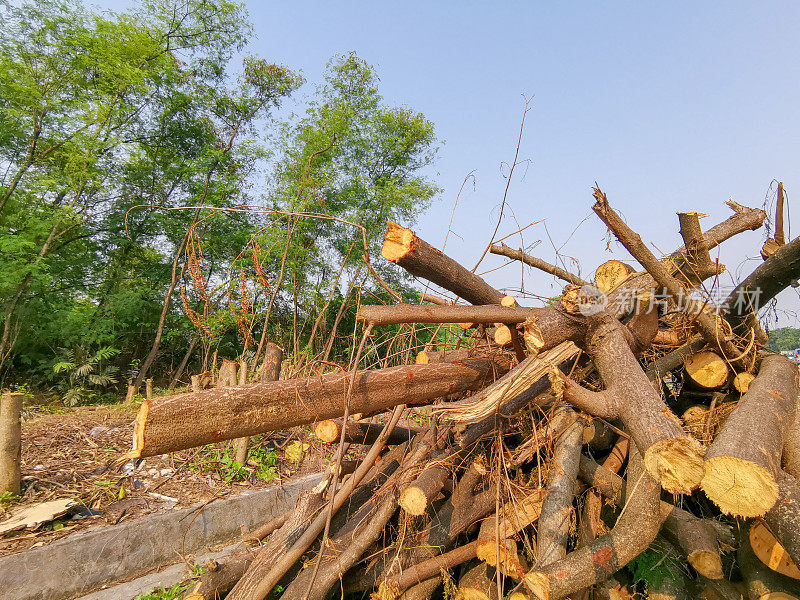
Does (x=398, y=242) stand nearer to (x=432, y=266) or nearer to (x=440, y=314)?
(x=432, y=266)

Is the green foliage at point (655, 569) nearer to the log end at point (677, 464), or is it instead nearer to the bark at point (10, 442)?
the log end at point (677, 464)

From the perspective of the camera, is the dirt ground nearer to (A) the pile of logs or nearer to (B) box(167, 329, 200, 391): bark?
(A) the pile of logs

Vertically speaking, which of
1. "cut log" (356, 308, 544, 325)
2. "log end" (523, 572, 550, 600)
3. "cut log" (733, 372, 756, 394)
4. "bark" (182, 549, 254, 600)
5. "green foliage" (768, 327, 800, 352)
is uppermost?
"cut log" (356, 308, 544, 325)

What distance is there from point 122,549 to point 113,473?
1.14 meters

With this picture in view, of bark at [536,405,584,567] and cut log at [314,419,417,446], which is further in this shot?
cut log at [314,419,417,446]

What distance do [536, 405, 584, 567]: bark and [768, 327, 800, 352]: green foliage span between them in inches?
77.4

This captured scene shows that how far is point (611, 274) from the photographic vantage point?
2.56 m

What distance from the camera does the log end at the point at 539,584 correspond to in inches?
72.2

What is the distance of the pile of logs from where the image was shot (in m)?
1.80

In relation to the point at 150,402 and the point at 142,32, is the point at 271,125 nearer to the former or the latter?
the point at 142,32

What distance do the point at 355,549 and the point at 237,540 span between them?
99.4 inches

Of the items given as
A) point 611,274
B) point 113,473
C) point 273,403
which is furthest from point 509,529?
point 113,473

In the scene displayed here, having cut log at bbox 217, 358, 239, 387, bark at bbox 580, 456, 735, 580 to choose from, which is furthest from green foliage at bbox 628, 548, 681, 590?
cut log at bbox 217, 358, 239, 387

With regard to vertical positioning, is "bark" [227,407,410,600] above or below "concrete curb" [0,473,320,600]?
above
